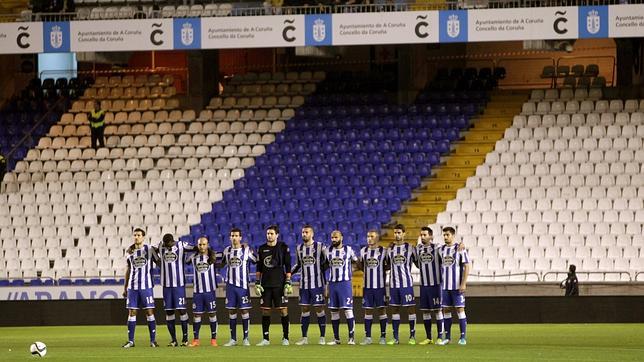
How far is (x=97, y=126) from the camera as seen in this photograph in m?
34.3

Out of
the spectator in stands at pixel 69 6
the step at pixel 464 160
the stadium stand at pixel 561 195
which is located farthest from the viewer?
the spectator in stands at pixel 69 6

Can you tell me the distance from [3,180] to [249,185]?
6.42 m

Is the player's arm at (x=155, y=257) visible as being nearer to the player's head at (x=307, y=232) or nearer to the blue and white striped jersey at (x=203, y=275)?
the blue and white striped jersey at (x=203, y=275)

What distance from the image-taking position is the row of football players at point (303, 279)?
19.8m

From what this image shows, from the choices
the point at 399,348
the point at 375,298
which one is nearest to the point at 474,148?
the point at 375,298

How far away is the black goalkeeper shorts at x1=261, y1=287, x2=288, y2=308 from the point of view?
19.8 m

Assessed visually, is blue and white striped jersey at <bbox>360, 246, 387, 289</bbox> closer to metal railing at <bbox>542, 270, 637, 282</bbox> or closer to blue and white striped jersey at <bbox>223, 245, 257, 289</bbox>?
blue and white striped jersey at <bbox>223, 245, 257, 289</bbox>

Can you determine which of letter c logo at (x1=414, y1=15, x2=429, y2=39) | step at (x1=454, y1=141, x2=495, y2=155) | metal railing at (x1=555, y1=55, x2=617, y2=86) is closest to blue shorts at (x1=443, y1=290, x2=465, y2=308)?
letter c logo at (x1=414, y1=15, x2=429, y2=39)

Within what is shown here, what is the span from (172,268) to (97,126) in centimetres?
1503

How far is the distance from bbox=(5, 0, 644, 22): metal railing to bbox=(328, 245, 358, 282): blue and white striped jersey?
1253 centimetres

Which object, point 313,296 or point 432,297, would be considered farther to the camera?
point 313,296

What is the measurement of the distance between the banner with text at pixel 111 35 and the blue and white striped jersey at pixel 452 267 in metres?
14.7

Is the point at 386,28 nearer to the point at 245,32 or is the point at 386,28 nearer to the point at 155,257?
the point at 245,32

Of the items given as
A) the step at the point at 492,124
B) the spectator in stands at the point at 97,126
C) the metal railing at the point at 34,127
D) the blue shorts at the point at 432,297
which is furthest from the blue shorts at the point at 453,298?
the metal railing at the point at 34,127
